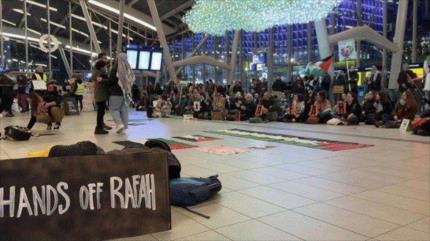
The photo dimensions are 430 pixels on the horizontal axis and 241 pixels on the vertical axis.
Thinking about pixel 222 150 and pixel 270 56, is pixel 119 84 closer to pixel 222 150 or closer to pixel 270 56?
pixel 222 150

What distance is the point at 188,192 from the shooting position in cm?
397

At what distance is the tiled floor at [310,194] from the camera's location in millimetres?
3331

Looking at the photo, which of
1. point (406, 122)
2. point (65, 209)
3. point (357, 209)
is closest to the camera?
point (65, 209)

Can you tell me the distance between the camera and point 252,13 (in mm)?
13383

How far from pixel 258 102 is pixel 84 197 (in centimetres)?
1214

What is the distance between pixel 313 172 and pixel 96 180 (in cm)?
323

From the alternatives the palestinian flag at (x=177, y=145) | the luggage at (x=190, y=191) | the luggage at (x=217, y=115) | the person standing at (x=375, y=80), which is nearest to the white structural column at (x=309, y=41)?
the person standing at (x=375, y=80)

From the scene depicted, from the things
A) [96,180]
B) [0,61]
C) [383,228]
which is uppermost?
[0,61]

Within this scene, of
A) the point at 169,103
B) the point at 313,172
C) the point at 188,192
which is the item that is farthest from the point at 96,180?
the point at 169,103

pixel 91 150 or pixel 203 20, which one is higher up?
pixel 203 20

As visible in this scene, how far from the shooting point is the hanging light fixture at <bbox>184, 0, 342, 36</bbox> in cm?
1138

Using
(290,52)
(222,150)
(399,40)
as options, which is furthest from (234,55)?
(222,150)

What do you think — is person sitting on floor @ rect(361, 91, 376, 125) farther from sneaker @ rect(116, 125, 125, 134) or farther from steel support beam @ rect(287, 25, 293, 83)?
steel support beam @ rect(287, 25, 293, 83)

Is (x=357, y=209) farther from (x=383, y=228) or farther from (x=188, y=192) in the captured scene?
(x=188, y=192)
